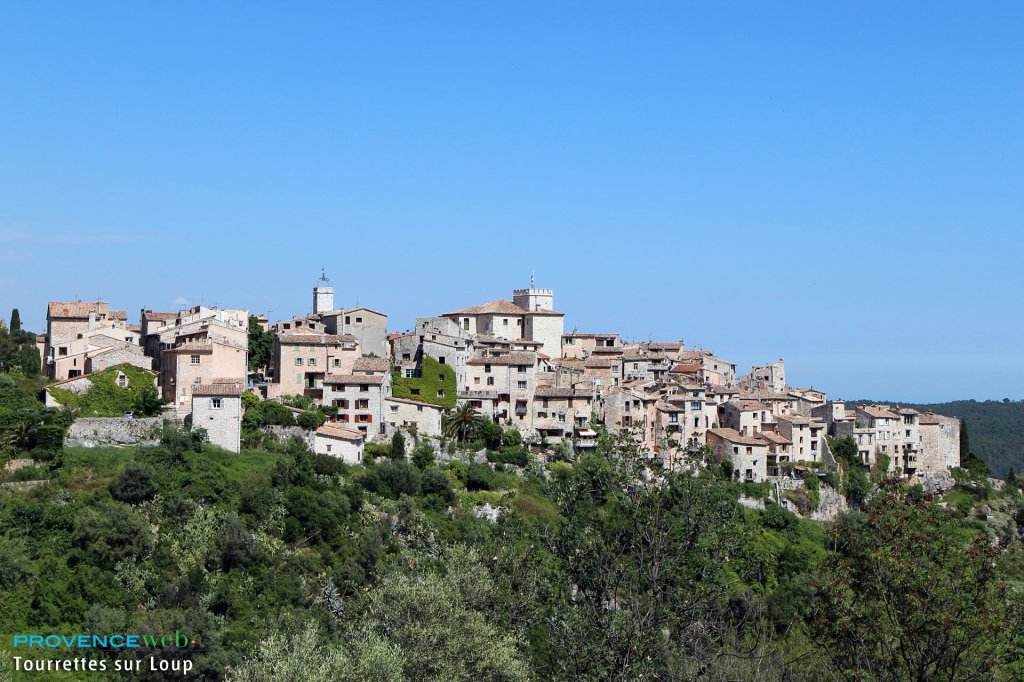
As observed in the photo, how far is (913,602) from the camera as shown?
77.2 feet

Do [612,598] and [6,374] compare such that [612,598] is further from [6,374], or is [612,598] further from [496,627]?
[6,374]

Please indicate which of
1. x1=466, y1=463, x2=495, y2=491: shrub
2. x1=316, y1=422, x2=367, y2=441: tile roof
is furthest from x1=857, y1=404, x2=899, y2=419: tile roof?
x1=316, y1=422, x2=367, y2=441: tile roof

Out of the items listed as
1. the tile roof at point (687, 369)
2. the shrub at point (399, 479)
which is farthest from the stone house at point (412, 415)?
the tile roof at point (687, 369)

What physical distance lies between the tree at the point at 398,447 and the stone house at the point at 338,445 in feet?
5.87

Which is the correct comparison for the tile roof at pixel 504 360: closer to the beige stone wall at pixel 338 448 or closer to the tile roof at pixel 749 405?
the beige stone wall at pixel 338 448

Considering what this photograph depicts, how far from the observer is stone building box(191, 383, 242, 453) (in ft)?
171

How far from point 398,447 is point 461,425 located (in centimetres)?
590

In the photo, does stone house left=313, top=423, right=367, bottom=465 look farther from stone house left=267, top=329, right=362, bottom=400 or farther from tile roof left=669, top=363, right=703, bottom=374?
tile roof left=669, top=363, right=703, bottom=374

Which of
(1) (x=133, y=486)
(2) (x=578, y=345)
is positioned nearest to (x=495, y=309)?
(2) (x=578, y=345)

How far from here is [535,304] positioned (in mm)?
84750

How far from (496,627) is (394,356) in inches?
1292

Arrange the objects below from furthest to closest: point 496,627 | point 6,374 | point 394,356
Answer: point 394,356, point 6,374, point 496,627

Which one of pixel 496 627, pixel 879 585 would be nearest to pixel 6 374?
pixel 496 627

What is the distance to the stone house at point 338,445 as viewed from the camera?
182 feet
